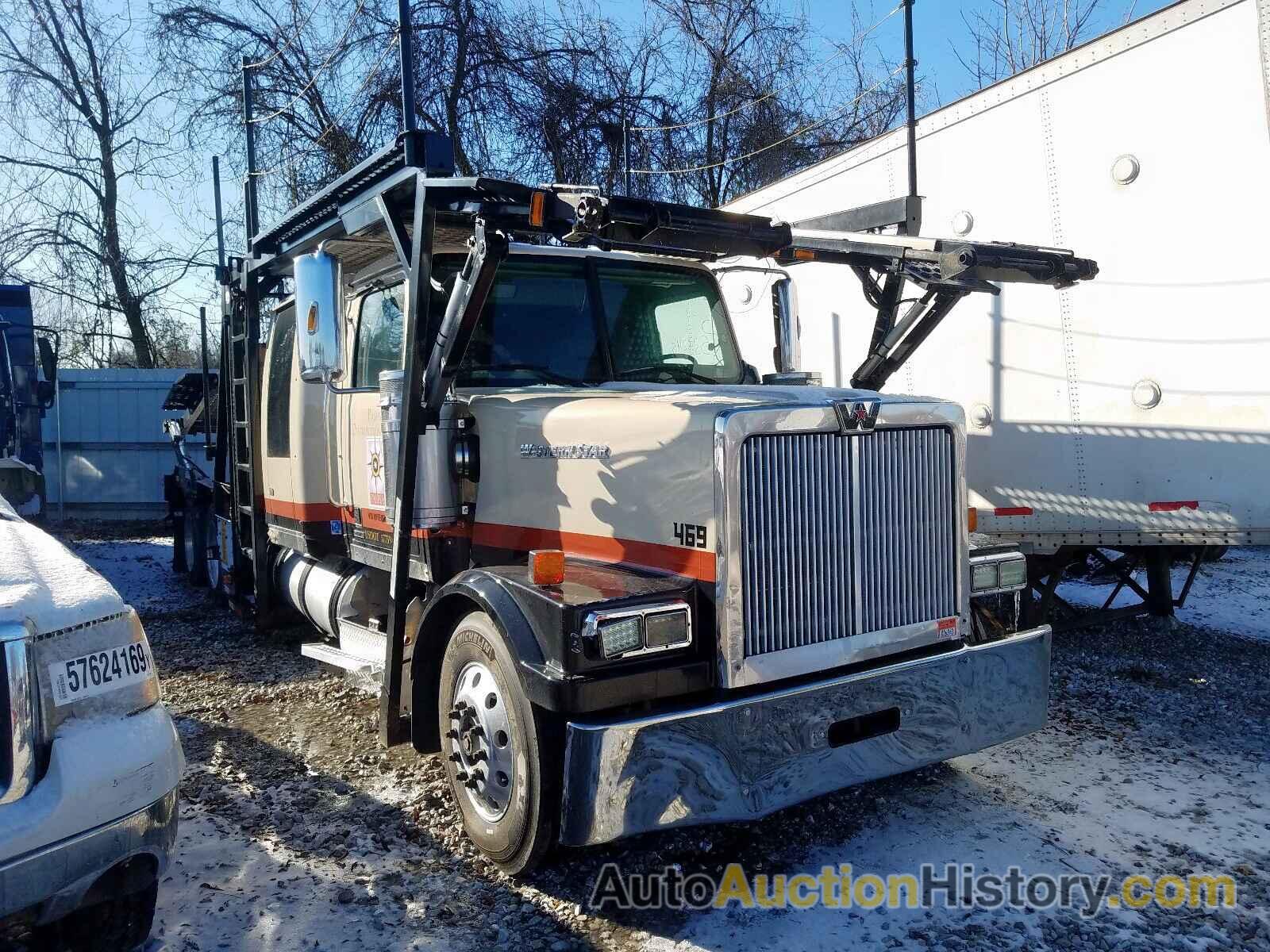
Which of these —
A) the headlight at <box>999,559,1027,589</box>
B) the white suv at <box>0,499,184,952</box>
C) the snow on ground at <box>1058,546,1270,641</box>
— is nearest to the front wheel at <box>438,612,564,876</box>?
the white suv at <box>0,499,184,952</box>

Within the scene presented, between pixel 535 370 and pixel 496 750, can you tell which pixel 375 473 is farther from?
pixel 496 750

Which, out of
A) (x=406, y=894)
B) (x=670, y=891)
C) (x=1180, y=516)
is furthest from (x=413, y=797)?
(x=1180, y=516)

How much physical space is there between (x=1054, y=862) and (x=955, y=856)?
1.21ft

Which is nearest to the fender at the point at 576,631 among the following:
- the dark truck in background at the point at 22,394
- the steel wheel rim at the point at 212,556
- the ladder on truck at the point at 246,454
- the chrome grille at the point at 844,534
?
the chrome grille at the point at 844,534

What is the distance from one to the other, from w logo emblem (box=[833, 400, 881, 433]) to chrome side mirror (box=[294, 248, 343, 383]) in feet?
7.06

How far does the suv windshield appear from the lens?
183 inches

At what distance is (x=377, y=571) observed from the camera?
222 inches

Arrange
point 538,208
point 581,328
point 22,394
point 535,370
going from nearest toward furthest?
point 538,208, point 535,370, point 581,328, point 22,394

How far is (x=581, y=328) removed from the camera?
4809 mm

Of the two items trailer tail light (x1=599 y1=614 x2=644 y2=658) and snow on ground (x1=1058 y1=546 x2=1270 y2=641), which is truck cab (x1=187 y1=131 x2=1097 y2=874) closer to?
trailer tail light (x1=599 y1=614 x2=644 y2=658)

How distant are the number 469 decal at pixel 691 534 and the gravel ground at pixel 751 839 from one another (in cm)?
128

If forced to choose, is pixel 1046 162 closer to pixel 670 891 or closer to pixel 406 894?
pixel 670 891

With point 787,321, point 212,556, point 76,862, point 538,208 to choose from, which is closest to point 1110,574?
point 787,321

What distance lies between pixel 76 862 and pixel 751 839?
2507 mm
